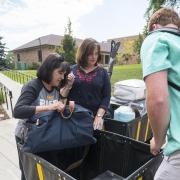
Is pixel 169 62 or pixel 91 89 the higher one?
pixel 169 62

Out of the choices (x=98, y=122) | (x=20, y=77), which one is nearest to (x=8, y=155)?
(x=98, y=122)

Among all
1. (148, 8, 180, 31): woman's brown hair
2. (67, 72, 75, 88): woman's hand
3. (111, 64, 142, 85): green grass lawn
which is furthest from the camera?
(111, 64, 142, 85): green grass lawn

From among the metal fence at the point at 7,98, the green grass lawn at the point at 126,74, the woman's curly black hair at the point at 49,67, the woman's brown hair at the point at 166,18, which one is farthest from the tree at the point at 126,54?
the woman's brown hair at the point at 166,18

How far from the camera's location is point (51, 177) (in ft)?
4.88

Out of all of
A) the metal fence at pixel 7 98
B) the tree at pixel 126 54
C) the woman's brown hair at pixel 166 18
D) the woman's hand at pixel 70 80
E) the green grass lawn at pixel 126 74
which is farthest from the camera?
the tree at pixel 126 54

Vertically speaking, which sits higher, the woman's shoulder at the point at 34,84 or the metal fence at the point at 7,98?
the woman's shoulder at the point at 34,84

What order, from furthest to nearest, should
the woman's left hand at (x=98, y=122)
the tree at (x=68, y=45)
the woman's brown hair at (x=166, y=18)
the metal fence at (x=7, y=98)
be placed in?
the tree at (x=68, y=45) → the metal fence at (x=7, y=98) → the woman's left hand at (x=98, y=122) → the woman's brown hair at (x=166, y=18)

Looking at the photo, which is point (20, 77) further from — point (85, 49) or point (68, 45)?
point (68, 45)

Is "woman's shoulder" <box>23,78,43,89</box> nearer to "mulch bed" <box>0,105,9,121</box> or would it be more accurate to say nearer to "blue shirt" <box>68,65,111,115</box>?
"blue shirt" <box>68,65,111,115</box>

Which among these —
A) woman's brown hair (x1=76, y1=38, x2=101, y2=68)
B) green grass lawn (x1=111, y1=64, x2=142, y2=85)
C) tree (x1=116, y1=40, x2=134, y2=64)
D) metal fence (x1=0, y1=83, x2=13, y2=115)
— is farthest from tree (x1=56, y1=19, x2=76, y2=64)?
woman's brown hair (x1=76, y1=38, x2=101, y2=68)

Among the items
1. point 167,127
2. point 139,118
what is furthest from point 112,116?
point 167,127

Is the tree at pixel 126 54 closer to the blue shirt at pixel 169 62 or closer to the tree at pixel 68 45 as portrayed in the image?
the tree at pixel 68 45

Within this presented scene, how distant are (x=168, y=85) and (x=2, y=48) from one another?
44975 millimetres

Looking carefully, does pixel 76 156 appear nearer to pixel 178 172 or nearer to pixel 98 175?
pixel 98 175
